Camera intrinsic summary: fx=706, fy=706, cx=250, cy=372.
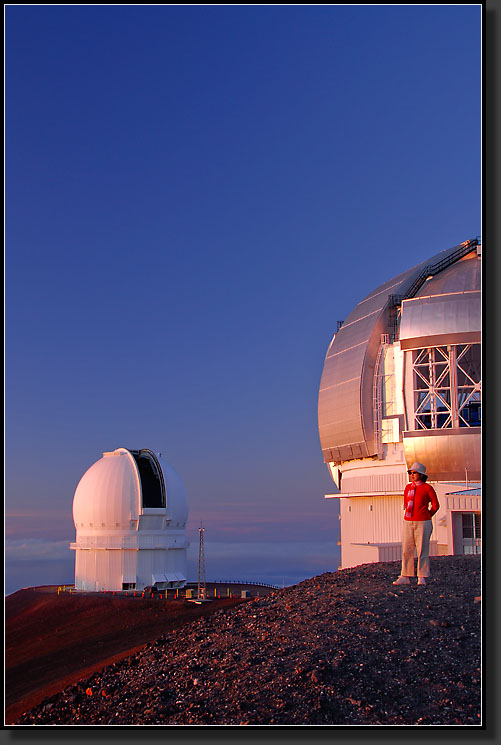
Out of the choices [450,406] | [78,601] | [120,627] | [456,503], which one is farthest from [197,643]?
[78,601]

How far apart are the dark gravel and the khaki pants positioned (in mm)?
379

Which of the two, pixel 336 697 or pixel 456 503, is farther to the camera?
pixel 456 503

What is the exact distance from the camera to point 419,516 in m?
11.5

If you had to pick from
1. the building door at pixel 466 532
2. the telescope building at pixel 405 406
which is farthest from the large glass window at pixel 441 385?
the building door at pixel 466 532

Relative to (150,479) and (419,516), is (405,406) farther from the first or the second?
(150,479)

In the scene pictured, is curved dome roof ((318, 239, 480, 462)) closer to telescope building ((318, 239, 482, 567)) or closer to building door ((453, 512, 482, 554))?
telescope building ((318, 239, 482, 567))

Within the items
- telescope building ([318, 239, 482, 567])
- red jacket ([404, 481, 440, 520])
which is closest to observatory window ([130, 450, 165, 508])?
telescope building ([318, 239, 482, 567])

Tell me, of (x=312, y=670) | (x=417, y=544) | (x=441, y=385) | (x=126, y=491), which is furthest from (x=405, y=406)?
(x=126, y=491)

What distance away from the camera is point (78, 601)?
1070 inches

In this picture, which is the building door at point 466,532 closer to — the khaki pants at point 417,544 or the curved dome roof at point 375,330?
the curved dome roof at point 375,330

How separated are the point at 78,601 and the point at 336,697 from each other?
21.7m

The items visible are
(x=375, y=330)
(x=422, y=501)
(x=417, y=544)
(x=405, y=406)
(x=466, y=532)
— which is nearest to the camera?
(x=422, y=501)

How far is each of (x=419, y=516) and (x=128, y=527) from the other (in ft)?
67.4

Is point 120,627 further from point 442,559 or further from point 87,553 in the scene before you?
point 442,559
